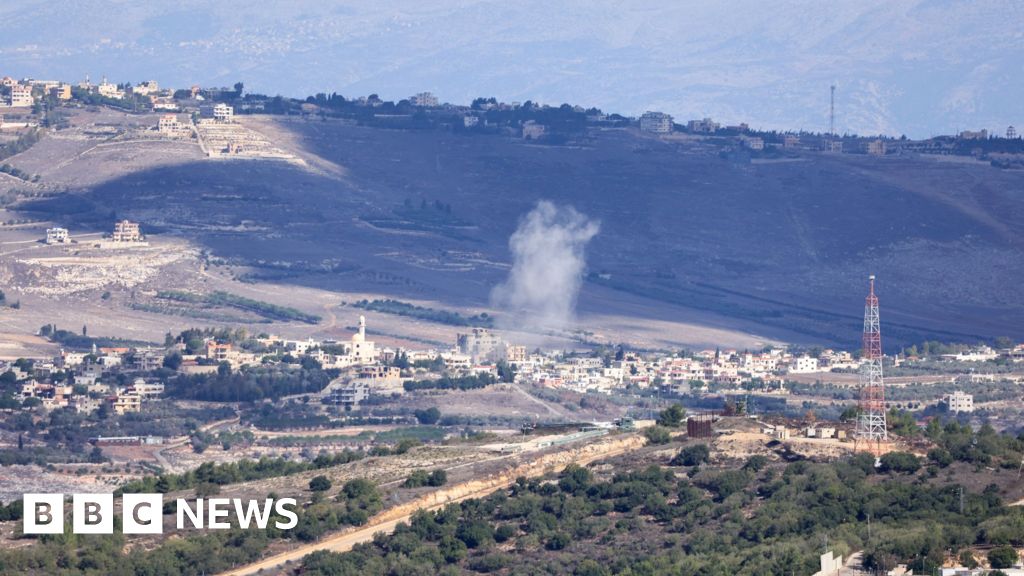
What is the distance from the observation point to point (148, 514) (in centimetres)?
7106

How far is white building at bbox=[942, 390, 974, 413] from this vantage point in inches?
5005

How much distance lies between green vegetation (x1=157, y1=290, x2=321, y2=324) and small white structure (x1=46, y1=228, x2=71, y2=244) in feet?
50.7

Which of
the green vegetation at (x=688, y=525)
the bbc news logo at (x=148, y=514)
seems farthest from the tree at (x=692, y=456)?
the bbc news logo at (x=148, y=514)

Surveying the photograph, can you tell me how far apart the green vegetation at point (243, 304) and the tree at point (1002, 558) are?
380 feet

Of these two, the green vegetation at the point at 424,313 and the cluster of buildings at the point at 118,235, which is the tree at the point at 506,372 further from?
the cluster of buildings at the point at 118,235

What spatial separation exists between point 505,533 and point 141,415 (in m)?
61.4

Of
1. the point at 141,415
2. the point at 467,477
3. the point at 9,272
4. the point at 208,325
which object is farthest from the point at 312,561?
the point at 9,272

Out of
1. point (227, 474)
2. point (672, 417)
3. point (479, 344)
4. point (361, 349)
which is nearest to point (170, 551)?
point (227, 474)

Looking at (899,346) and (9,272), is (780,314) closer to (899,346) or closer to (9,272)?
(899,346)

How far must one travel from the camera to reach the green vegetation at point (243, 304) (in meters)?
172

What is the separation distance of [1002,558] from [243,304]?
120855mm

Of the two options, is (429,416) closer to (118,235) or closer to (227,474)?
(227,474)

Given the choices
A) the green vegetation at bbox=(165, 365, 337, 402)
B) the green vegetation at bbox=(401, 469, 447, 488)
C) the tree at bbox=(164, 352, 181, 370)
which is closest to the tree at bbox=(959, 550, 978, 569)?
the green vegetation at bbox=(401, 469, 447, 488)

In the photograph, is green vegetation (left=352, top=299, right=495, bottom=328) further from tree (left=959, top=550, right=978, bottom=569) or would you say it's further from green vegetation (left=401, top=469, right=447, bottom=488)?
tree (left=959, top=550, right=978, bottom=569)
